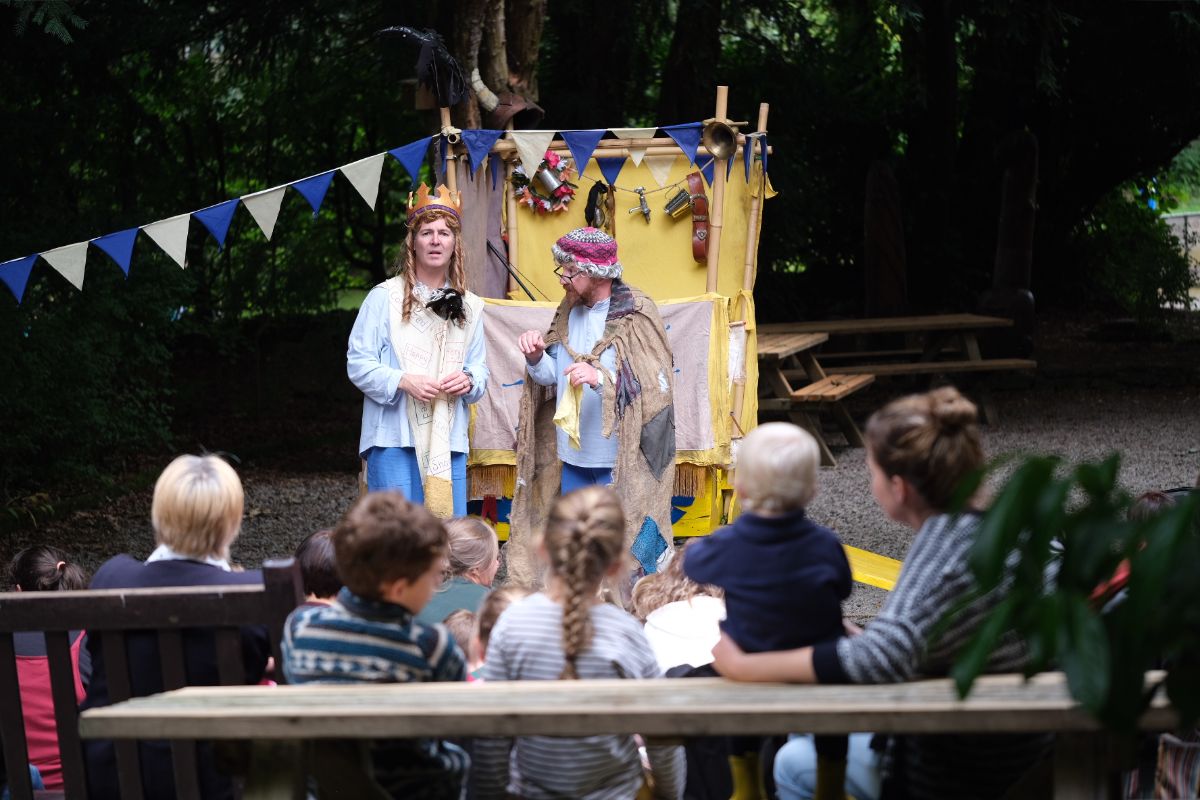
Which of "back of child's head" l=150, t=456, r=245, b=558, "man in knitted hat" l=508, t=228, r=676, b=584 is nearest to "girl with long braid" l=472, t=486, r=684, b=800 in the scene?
"back of child's head" l=150, t=456, r=245, b=558

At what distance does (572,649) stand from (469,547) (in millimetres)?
1428

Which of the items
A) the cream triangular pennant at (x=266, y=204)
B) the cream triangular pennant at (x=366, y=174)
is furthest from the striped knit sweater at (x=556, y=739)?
the cream triangular pennant at (x=366, y=174)

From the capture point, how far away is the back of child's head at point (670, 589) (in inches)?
145

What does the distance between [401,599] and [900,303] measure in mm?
11049

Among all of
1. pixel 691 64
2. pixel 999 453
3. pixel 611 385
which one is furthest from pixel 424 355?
pixel 691 64

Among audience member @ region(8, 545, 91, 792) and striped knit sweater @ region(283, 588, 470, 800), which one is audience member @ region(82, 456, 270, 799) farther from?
striped knit sweater @ region(283, 588, 470, 800)

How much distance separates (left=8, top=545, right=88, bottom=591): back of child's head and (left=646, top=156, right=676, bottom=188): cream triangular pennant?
3.82 m

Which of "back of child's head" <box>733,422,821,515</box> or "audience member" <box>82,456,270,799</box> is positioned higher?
"back of child's head" <box>733,422,821,515</box>

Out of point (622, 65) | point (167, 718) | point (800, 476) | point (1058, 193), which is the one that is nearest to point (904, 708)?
point (800, 476)

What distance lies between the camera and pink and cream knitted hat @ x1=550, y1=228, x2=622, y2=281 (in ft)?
17.1

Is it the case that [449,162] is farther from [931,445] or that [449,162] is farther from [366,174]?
[931,445]

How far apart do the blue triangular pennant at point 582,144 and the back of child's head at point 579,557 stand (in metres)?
3.54

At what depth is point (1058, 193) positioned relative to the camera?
16.3m

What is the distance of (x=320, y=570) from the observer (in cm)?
342
